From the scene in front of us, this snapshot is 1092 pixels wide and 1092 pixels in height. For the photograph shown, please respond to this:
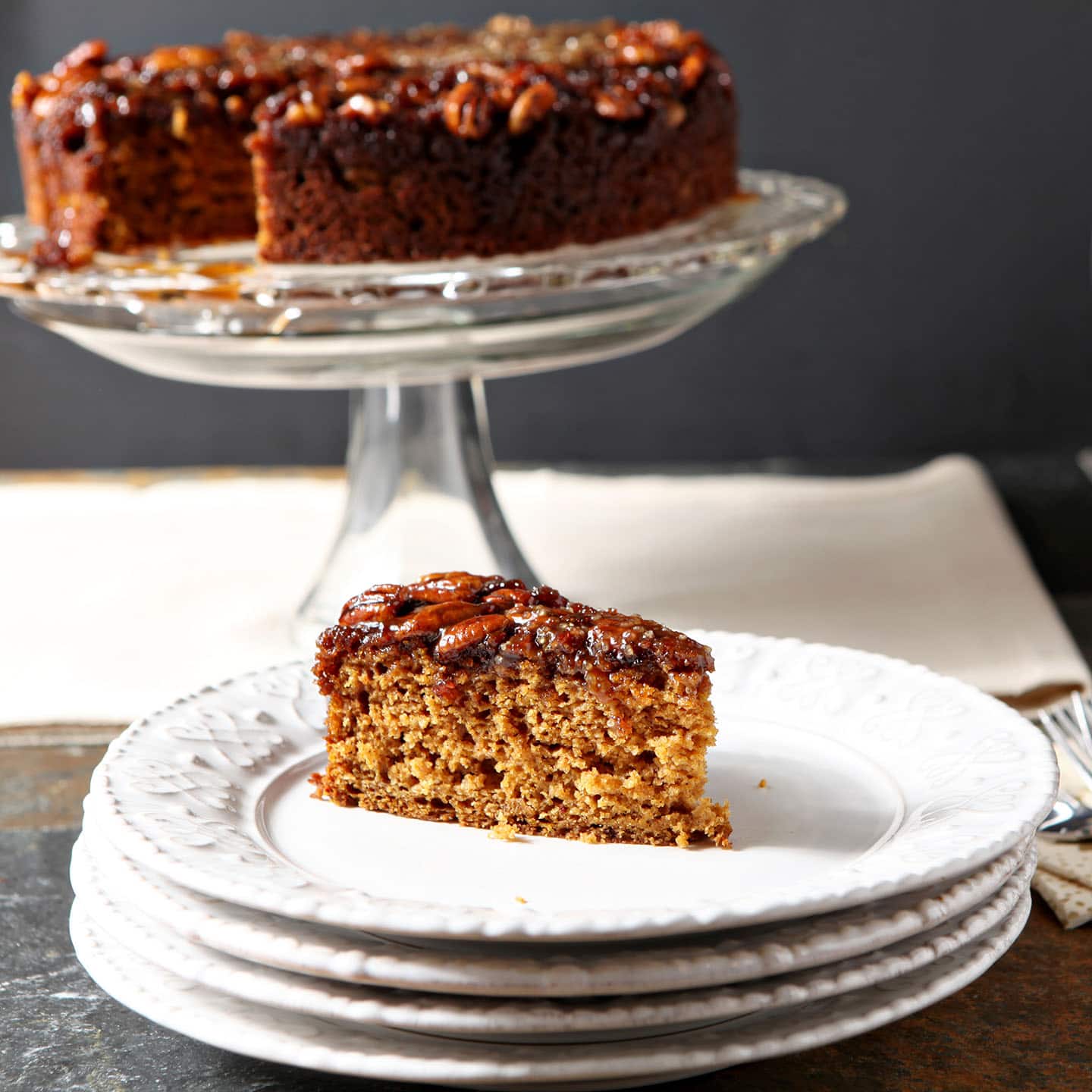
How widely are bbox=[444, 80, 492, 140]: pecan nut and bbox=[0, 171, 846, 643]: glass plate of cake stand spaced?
12cm

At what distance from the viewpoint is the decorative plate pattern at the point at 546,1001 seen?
0.78 meters

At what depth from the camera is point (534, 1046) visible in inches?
32.0

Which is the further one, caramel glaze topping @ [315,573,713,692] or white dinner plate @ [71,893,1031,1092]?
caramel glaze topping @ [315,573,713,692]

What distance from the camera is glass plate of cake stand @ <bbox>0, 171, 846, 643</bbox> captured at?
4.74 feet

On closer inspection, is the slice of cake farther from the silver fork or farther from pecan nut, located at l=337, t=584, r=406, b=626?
the silver fork

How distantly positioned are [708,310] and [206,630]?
2.07 feet

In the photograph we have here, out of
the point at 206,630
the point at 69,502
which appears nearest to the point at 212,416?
the point at 69,502

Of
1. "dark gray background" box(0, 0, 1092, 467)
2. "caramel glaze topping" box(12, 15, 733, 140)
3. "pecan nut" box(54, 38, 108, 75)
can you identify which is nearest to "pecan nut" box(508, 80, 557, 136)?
"caramel glaze topping" box(12, 15, 733, 140)

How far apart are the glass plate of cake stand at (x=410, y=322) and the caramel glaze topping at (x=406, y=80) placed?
136 millimetres

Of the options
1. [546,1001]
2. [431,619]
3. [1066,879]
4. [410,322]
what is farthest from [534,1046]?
[410,322]

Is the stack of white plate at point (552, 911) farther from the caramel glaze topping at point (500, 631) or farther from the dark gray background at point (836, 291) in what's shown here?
the dark gray background at point (836, 291)

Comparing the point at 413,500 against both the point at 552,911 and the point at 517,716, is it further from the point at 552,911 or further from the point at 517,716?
the point at 552,911

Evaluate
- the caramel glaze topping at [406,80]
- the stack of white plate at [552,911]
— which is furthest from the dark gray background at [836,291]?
the stack of white plate at [552,911]

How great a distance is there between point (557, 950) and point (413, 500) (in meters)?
1.03
